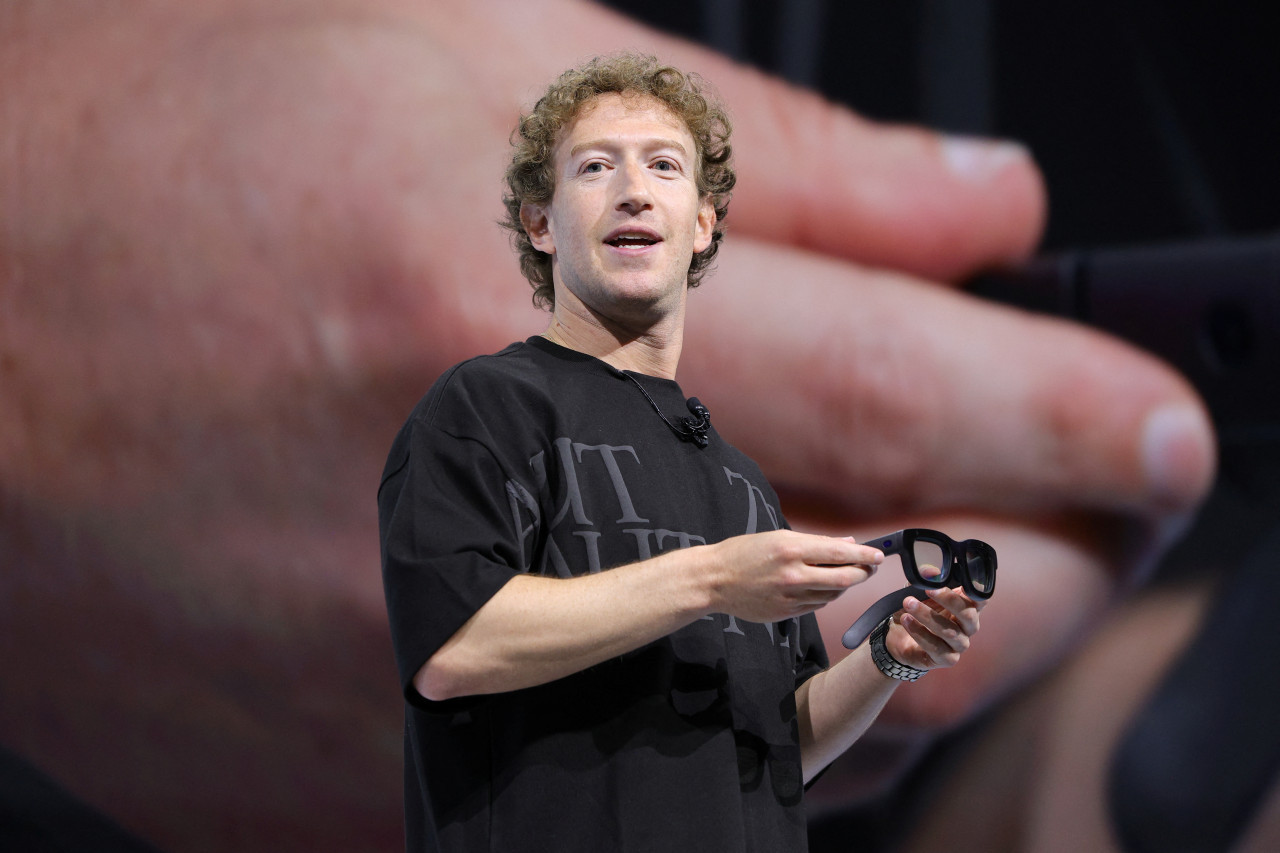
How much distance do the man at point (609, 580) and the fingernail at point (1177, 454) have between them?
3.31 feet

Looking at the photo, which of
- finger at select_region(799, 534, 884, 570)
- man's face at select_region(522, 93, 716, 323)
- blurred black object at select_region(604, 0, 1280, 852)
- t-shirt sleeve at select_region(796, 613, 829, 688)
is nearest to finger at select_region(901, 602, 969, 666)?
t-shirt sleeve at select_region(796, 613, 829, 688)

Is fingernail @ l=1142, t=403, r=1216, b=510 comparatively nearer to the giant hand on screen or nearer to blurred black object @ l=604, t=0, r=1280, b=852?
blurred black object @ l=604, t=0, r=1280, b=852

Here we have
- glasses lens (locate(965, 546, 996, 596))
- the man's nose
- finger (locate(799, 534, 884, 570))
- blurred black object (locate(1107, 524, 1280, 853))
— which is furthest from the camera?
blurred black object (locate(1107, 524, 1280, 853))

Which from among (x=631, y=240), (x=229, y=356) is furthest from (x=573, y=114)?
(x=229, y=356)

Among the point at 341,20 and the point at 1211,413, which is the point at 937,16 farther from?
the point at 341,20

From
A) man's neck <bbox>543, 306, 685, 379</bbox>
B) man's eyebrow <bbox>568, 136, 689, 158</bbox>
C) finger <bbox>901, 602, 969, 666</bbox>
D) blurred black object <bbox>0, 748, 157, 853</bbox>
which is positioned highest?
man's eyebrow <bbox>568, 136, 689, 158</bbox>

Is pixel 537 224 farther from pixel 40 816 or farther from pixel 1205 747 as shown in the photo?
pixel 1205 747

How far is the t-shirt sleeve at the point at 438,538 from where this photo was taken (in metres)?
0.73

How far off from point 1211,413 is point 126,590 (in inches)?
69.3

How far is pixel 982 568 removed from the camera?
0.86 meters

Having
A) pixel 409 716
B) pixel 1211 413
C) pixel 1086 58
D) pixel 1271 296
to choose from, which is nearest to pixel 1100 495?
pixel 1211 413

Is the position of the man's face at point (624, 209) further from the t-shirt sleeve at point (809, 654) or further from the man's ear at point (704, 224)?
the t-shirt sleeve at point (809, 654)

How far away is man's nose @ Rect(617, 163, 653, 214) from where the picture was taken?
96cm

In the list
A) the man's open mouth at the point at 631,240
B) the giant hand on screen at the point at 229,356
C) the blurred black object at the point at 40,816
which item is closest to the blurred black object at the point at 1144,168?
the giant hand on screen at the point at 229,356
